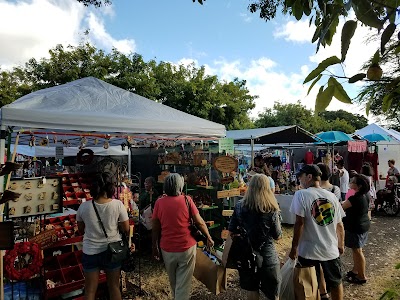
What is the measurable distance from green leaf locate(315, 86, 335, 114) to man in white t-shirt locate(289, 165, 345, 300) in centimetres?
220

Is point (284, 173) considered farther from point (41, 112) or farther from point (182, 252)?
point (41, 112)

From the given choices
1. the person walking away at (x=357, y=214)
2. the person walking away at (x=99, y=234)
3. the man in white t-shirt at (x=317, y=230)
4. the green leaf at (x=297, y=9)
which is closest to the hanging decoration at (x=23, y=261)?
the person walking away at (x=99, y=234)

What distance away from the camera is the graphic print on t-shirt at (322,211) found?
2.79 meters

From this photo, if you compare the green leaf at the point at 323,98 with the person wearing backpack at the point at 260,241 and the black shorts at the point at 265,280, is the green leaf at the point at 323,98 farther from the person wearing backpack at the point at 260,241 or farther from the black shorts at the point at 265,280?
the black shorts at the point at 265,280

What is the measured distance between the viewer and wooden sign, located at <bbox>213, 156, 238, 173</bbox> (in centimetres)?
488

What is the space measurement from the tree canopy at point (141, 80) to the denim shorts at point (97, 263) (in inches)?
476

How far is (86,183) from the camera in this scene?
422 cm

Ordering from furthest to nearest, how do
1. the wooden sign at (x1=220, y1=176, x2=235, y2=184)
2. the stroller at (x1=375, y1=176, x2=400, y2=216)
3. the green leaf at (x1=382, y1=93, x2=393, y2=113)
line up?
the stroller at (x1=375, y1=176, x2=400, y2=216) → the wooden sign at (x1=220, y1=176, x2=235, y2=184) → the green leaf at (x1=382, y1=93, x2=393, y2=113)

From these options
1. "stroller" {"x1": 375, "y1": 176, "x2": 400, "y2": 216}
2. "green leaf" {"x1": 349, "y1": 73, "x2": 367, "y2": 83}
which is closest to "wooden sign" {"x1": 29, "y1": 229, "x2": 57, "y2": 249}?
"green leaf" {"x1": 349, "y1": 73, "x2": 367, "y2": 83}

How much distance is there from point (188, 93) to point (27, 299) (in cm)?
1514

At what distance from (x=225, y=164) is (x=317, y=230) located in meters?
2.28

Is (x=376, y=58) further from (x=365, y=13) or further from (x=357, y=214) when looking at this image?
(x=357, y=214)

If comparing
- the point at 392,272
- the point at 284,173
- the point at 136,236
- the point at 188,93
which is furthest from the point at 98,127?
the point at 188,93

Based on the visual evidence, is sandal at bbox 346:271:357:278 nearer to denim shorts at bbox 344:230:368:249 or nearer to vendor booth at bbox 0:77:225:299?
denim shorts at bbox 344:230:368:249
